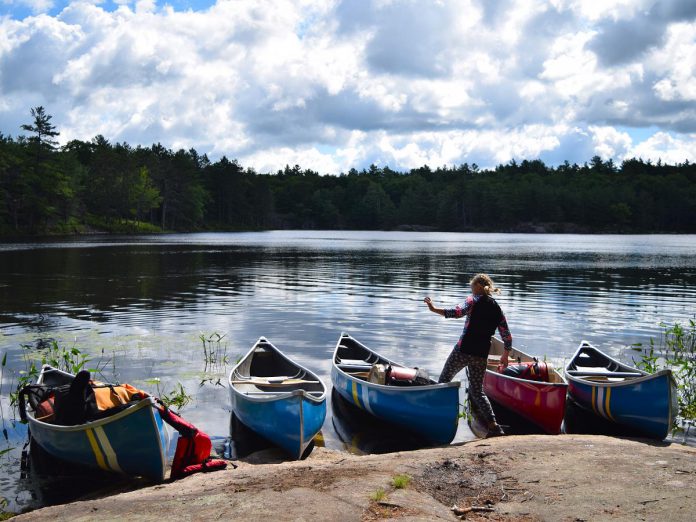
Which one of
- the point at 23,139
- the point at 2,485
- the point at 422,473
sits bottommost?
the point at 2,485

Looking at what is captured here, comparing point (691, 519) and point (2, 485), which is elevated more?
point (691, 519)

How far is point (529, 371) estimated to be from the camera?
482 inches

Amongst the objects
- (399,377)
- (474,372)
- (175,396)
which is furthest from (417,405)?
(175,396)

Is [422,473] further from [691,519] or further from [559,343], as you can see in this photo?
[559,343]

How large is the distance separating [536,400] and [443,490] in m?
4.37

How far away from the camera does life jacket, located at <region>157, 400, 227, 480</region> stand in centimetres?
893

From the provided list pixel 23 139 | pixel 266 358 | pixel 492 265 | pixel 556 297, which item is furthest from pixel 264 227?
pixel 266 358

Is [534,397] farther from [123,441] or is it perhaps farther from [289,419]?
→ [123,441]

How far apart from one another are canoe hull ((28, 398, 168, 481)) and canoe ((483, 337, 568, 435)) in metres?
6.28

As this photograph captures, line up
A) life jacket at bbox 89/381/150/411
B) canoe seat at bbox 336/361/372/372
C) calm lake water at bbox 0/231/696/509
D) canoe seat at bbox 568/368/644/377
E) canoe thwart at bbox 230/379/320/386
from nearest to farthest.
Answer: life jacket at bbox 89/381/150/411, canoe thwart at bbox 230/379/320/386, canoe seat at bbox 568/368/644/377, canoe seat at bbox 336/361/372/372, calm lake water at bbox 0/231/696/509

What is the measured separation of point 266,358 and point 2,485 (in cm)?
657

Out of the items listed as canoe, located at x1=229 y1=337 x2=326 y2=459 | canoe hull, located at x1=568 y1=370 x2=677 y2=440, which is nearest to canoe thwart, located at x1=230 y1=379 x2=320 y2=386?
canoe, located at x1=229 y1=337 x2=326 y2=459

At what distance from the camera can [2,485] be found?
9188mm

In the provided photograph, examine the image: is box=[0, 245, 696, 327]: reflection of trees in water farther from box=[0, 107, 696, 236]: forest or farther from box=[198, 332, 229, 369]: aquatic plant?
box=[0, 107, 696, 236]: forest
